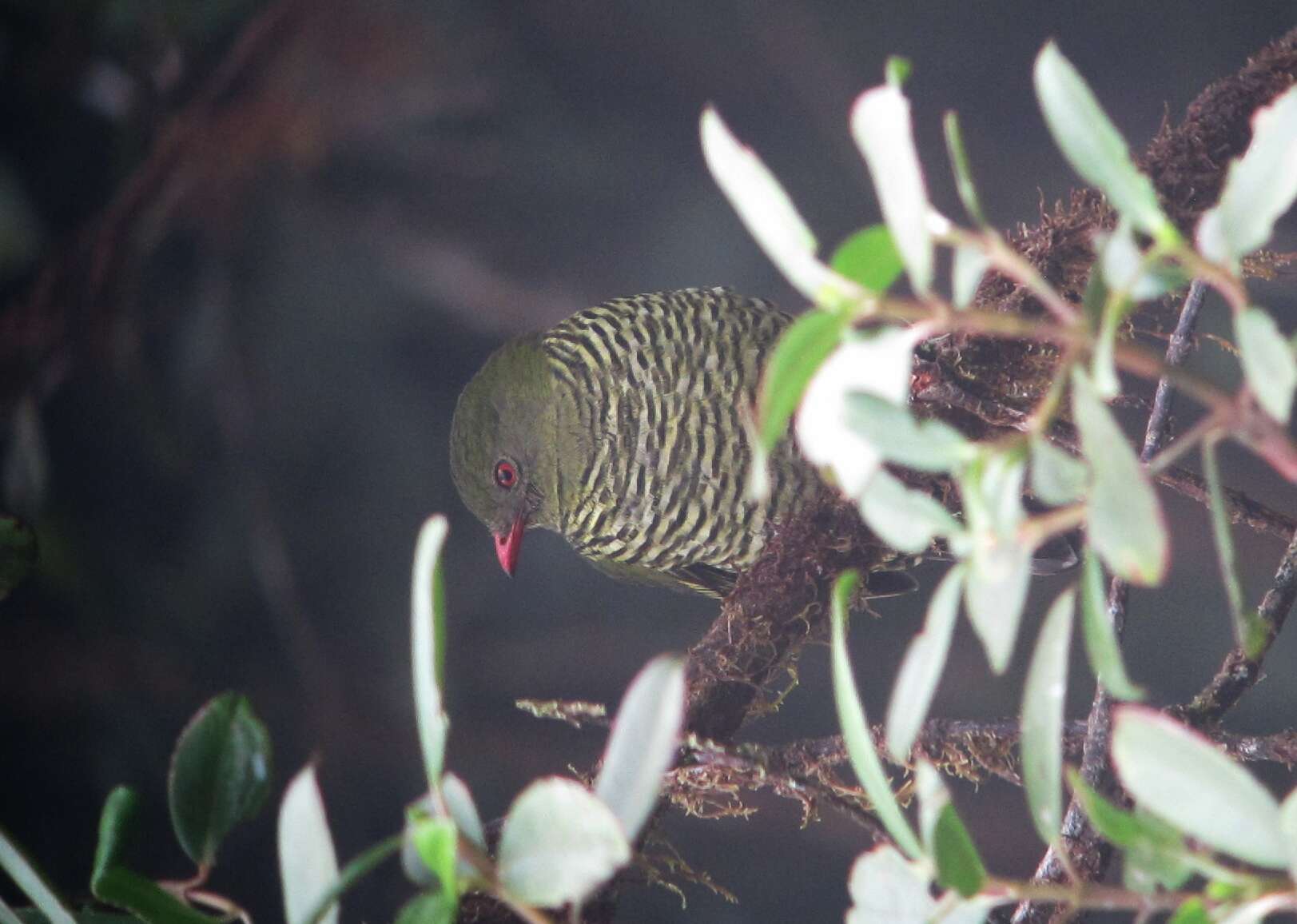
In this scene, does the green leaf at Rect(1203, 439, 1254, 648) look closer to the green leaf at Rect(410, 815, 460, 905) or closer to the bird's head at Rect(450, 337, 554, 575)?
the green leaf at Rect(410, 815, 460, 905)

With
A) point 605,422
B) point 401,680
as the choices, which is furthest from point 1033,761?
point 401,680

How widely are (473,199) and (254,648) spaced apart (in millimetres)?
497

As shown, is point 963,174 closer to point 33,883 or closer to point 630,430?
point 33,883

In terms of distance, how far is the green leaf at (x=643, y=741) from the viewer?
302 millimetres

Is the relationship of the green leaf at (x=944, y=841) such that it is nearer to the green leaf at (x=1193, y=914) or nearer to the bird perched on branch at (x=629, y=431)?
the green leaf at (x=1193, y=914)

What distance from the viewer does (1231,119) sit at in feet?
2.53

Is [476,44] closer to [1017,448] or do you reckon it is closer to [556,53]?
[556,53]

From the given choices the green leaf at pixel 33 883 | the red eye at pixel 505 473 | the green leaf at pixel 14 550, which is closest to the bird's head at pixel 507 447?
the red eye at pixel 505 473

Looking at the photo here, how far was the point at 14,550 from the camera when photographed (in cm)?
55

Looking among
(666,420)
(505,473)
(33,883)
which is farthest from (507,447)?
(33,883)

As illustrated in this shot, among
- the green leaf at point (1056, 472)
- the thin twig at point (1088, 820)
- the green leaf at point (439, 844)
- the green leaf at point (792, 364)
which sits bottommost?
the thin twig at point (1088, 820)

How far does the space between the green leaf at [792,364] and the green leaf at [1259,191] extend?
10cm

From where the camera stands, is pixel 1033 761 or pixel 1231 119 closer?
pixel 1033 761

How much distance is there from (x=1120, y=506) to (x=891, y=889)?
176 millimetres
